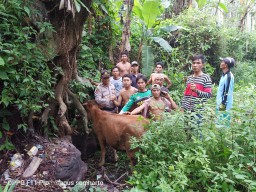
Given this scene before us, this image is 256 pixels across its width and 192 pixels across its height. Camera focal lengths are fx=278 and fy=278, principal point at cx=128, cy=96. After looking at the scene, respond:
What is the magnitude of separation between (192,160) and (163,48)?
695 cm

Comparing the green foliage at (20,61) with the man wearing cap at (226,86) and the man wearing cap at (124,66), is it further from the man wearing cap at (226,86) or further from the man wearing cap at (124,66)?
the man wearing cap at (226,86)

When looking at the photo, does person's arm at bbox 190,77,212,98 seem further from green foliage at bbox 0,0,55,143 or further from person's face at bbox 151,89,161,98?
green foliage at bbox 0,0,55,143

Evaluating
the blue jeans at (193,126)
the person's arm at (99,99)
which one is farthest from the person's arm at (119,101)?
the blue jeans at (193,126)

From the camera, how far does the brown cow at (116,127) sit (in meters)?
4.37

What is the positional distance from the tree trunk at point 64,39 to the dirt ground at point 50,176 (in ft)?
2.68

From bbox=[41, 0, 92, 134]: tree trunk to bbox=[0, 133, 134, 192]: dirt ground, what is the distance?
82 centimetres

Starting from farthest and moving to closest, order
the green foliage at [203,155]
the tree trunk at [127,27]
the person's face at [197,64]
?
the tree trunk at [127,27]
the person's face at [197,64]
the green foliage at [203,155]

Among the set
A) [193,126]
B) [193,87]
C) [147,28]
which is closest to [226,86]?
[193,87]

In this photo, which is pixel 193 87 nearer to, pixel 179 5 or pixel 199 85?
pixel 199 85

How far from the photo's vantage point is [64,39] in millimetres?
4969

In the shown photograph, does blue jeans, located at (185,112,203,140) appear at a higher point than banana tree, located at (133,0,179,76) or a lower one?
lower

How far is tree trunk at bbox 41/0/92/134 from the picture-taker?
483cm

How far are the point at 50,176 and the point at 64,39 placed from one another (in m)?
2.35

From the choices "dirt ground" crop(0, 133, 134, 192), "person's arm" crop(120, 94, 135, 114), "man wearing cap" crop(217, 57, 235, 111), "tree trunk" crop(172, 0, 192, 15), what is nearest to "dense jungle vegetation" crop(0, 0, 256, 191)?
"dirt ground" crop(0, 133, 134, 192)
